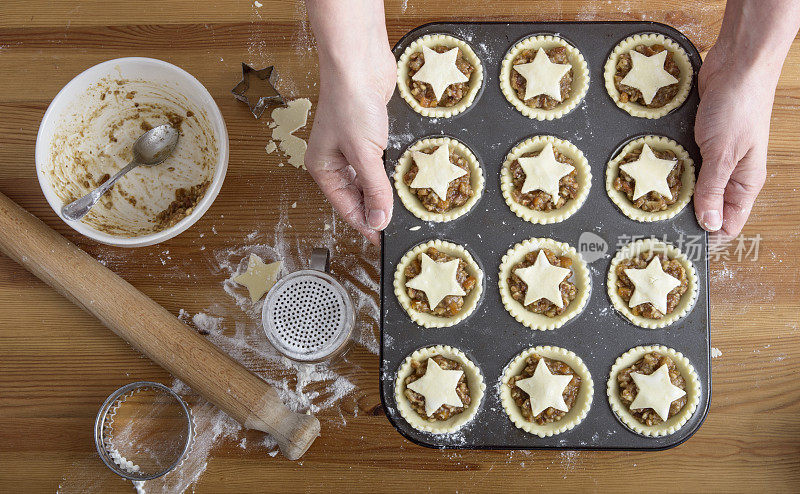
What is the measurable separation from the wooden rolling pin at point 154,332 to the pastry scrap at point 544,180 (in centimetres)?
129

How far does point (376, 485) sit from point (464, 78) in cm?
182

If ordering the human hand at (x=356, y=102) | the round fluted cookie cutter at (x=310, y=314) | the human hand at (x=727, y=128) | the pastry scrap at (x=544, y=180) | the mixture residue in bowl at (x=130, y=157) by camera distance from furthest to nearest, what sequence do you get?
the mixture residue in bowl at (x=130, y=157) < the round fluted cookie cutter at (x=310, y=314) < the pastry scrap at (x=544, y=180) < the human hand at (x=727, y=128) < the human hand at (x=356, y=102)

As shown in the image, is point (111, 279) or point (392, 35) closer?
point (111, 279)

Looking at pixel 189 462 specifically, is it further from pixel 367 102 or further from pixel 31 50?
pixel 31 50

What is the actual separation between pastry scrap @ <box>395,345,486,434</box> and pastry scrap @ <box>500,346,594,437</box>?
0.45ft

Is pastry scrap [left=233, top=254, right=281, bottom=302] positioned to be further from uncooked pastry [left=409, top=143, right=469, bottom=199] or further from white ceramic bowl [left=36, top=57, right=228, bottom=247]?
uncooked pastry [left=409, top=143, right=469, bottom=199]

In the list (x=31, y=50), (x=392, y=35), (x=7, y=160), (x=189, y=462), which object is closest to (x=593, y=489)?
(x=189, y=462)

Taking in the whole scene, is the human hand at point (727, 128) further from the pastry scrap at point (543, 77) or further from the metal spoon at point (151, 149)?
the metal spoon at point (151, 149)

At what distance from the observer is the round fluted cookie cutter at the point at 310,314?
8.28 ft

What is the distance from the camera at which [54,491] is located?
8.93 ft

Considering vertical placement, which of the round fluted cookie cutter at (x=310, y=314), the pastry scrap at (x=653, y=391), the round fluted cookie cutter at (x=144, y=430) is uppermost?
the round fluted cookie cutter at (x=310, y=314)

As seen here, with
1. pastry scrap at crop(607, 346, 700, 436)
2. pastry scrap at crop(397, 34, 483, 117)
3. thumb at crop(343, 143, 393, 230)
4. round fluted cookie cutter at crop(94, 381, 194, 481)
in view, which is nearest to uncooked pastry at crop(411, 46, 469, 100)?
pastry scrap at crop(397, 34, 483, 117)

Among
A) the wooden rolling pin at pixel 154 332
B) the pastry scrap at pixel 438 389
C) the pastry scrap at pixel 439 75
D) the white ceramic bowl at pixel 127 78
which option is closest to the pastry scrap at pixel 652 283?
the pastry scrap at pixel 438 389

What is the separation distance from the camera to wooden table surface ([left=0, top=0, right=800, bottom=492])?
2672 millimetres
